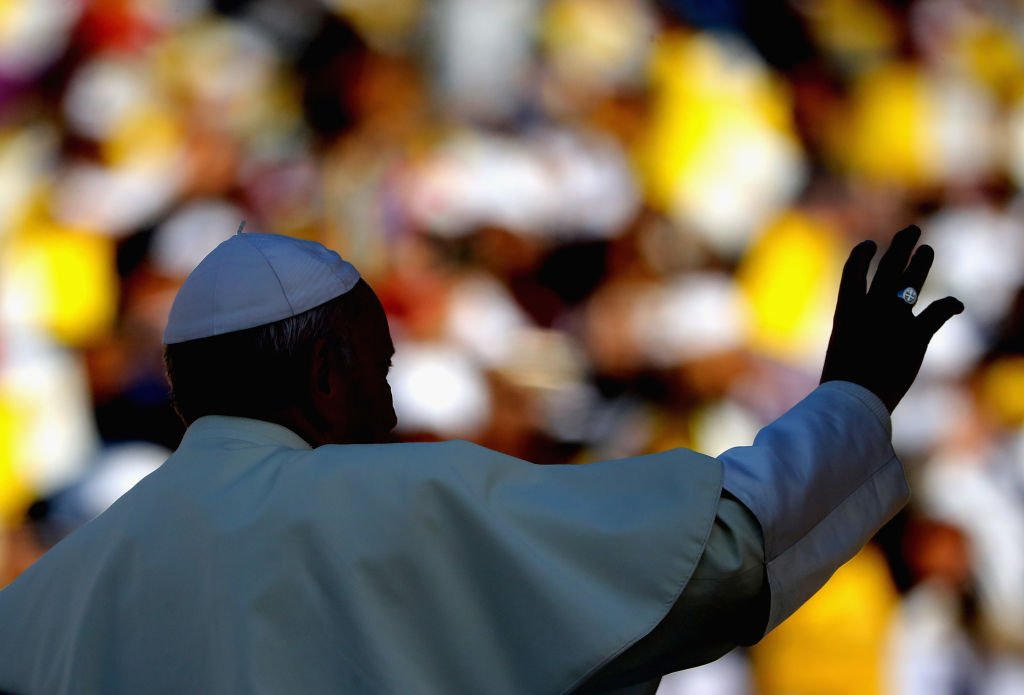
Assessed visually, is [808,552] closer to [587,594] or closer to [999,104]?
[587,594]

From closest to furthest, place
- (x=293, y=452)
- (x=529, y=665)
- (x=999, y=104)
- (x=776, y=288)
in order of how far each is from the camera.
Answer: (x=529, y=665), (x=293, y=452), (x=776, y=288), (x=999, y=104)

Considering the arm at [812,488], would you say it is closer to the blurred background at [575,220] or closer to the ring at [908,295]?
the ring at [908,295]

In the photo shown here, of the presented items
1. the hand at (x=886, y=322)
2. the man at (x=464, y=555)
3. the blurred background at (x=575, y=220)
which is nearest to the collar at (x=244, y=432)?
the man at (x=464, y=555)

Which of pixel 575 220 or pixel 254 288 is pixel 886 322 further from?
pixel 575 220

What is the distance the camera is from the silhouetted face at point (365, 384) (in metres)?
1.64

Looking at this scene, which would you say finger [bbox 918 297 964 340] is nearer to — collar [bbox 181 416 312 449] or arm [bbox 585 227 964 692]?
arm [bbox 585 227 964 692]

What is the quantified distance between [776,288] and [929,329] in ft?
8.01

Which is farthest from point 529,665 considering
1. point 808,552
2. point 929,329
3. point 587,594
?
point 929,329

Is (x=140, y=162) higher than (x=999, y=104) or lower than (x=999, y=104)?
lower

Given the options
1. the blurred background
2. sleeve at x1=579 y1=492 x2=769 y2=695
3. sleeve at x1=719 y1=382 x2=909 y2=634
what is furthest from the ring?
the blurred background

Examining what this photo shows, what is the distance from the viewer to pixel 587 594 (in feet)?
4.71

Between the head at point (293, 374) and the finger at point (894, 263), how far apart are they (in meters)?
0.58

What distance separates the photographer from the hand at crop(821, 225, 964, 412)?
1.56 m

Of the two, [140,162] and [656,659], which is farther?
[140,162]
